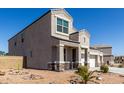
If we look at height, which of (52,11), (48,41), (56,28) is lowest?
(48,41)

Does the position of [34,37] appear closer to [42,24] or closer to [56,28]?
[42,24]

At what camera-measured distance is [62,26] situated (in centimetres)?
1994

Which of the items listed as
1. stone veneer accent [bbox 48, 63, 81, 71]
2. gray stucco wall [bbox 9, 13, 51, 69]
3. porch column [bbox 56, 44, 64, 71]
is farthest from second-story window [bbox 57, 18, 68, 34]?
stone veneer accent [bbox 48, 63, 81, 71]

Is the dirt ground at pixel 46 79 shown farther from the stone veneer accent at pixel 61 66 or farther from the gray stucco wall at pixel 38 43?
the gray stucco wall at pixel 38 43

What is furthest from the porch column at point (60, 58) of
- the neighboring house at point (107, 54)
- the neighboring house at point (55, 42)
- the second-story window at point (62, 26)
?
the neighboring house at point (107, 54)

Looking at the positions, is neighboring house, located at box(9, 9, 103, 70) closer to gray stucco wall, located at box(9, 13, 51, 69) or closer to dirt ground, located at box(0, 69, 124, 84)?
gray stucco wall, located at box(9, 13, 51, 69)

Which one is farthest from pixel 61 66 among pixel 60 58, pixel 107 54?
pixel 107 54

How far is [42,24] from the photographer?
791 inches

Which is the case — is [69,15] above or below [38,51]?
above

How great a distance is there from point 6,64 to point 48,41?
8.63 metres

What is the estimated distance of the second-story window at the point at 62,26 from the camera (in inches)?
762

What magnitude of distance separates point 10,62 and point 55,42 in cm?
964

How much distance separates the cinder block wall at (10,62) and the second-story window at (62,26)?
842 cm
